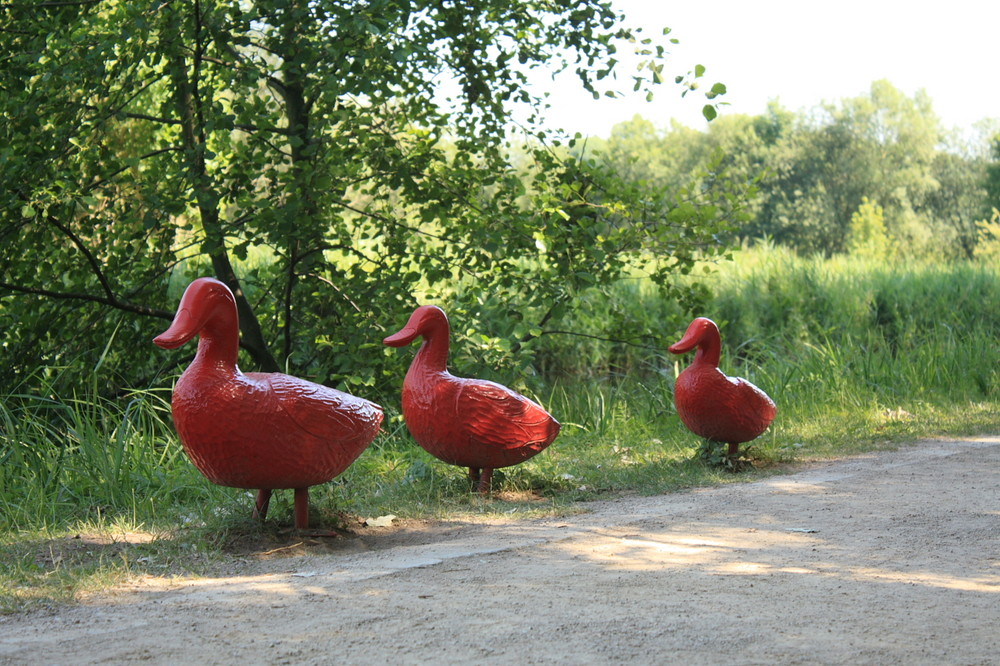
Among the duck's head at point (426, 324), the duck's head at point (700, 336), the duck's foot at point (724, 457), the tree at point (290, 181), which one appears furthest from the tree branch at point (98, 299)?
the duck's foot at point (724, 457)

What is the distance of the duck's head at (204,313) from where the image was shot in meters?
4.44

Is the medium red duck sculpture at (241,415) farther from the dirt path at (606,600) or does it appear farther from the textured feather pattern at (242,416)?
the dirt path at (606,600)

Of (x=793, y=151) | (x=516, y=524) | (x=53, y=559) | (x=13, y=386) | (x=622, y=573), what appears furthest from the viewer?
(x=793, y=151)

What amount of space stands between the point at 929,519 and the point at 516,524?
2.08 metres

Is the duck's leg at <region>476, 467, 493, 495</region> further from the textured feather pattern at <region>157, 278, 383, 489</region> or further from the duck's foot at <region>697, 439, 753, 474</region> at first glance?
the duck's foot at <region>697, 439, 753, 474</region>

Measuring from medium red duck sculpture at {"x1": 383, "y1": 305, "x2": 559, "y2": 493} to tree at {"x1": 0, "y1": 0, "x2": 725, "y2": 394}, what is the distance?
1604 millimetres

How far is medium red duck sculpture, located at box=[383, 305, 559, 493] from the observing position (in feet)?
18.0

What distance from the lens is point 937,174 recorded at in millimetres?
44844

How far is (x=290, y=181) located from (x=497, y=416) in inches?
92.6

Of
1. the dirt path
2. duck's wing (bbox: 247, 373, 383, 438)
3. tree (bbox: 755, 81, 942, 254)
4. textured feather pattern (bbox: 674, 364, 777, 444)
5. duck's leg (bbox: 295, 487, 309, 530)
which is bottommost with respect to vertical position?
the dirt path

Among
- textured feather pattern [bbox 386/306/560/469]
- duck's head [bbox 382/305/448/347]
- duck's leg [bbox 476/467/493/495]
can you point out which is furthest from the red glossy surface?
duck's head [bbox 382/305/448/347]

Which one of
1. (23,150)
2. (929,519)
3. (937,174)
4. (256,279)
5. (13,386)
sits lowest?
(929,519)

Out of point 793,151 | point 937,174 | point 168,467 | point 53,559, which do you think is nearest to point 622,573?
point 53,559

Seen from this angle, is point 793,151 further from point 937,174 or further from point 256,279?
point 256,279
